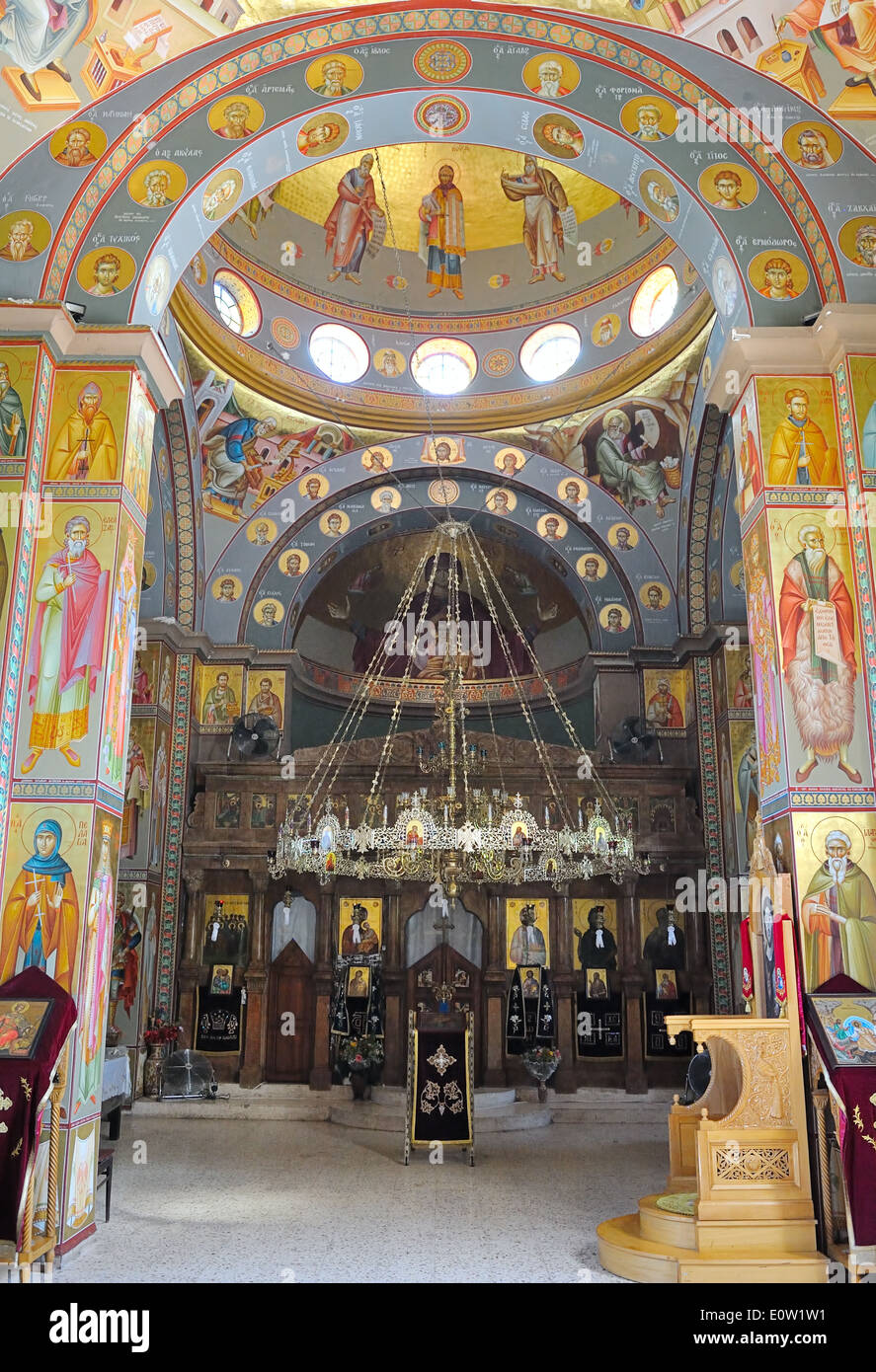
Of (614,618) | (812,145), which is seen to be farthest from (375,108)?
(614,618)

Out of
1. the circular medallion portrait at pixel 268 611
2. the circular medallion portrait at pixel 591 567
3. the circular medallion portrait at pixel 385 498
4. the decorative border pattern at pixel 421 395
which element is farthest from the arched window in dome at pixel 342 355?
the circular medallion portrait at pixel 591 567

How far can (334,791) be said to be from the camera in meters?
16.7

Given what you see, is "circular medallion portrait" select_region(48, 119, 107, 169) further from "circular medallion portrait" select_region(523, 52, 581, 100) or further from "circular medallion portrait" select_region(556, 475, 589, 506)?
"circular medallion portrait" select_region(556, 475, 589, 506)

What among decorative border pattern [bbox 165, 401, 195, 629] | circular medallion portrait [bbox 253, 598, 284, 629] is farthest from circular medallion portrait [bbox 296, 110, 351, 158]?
circular medallion portrait [bbox 253, 598, 284, 629]

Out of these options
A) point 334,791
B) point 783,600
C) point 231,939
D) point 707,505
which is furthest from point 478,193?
point 231,939

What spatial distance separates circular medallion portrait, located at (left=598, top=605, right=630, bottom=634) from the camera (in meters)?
17.8

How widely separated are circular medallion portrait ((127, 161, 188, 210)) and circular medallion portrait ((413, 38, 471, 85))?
2.26 metres

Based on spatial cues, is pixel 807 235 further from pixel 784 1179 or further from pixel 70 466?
pixel 784 1179

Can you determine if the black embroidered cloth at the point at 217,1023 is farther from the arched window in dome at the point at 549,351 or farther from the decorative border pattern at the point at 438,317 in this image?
the arched window in dome at the point at 549,351

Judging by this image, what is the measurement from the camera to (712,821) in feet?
51.4

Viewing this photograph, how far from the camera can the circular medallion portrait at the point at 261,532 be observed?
1753 centimetres

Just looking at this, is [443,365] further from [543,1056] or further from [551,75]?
[543,1056]

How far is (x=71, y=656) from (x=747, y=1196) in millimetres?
6064

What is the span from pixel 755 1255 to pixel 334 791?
423 inches
